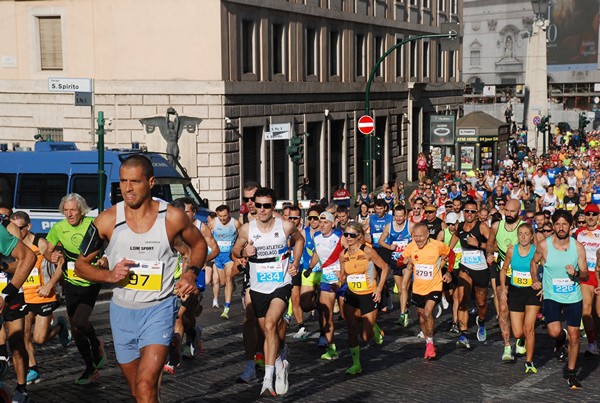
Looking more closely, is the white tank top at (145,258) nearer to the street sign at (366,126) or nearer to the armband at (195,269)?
the armband at (195,269)

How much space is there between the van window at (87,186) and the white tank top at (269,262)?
12109 millimetres

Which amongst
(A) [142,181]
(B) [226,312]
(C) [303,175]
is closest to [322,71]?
(C) [303,175]

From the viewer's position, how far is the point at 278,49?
34.3 metres

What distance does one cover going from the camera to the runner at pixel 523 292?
36.9 ft

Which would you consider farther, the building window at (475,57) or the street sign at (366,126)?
the building window at (475,57)

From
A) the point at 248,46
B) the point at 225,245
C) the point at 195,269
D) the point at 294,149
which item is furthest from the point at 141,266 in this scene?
the point at 248,46

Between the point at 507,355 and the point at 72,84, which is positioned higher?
the point at 72,84

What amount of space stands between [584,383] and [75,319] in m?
5.16

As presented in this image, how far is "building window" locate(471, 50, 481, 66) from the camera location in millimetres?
118500

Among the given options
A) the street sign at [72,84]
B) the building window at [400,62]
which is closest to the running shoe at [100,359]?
the street sign at [72,84]

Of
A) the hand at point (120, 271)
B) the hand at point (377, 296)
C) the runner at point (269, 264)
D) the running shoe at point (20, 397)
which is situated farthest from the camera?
the hand at point (377, 296)

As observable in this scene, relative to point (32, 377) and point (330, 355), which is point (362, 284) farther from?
point (32, 377)

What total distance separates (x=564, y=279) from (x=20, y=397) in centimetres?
546

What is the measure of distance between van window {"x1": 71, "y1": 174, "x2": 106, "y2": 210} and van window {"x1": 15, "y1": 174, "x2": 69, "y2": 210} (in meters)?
0.21
